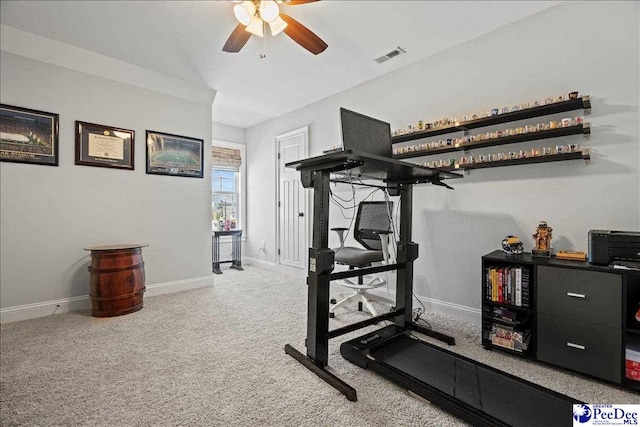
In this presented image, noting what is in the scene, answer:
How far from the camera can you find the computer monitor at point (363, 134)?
73.5 inches

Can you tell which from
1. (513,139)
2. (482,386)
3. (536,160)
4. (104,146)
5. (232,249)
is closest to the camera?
(482,386)

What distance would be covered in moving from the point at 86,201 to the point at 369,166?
10.3 ft

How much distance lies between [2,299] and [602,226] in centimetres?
510

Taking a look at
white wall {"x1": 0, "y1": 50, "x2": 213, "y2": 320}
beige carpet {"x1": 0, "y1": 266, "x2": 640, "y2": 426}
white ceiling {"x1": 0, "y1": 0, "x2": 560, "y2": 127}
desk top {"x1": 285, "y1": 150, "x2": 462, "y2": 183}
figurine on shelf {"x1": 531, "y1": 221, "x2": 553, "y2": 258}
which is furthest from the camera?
white wall {"x1": 0, "y1": 50, "x2": 213, "y2": 320}

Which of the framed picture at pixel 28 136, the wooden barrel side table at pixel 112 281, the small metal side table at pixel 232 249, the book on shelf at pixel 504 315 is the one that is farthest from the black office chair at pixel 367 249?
the framed picture at pixel 28 136

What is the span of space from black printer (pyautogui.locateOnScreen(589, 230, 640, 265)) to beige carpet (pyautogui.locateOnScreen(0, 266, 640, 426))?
767mm

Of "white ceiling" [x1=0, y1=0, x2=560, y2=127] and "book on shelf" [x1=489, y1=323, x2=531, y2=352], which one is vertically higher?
"white ceiling" [x1=0, y1=0, x2=560, y2=127]

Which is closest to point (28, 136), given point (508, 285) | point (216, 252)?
point (216, 252)

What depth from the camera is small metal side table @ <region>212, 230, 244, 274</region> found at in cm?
505

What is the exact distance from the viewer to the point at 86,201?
10.3 feet

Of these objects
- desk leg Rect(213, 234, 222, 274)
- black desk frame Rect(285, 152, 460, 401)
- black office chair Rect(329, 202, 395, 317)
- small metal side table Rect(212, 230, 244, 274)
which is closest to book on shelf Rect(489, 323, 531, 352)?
black desk frame Rect(285, 152, 460, 401)

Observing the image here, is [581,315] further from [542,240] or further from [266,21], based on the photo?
[266,21]

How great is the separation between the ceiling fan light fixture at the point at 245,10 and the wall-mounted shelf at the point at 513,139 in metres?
1.93

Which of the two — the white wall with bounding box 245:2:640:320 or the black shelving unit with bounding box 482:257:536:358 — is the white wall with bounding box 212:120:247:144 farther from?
the black shelving unit with bounding box 482:257:536:358
